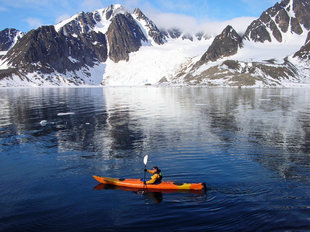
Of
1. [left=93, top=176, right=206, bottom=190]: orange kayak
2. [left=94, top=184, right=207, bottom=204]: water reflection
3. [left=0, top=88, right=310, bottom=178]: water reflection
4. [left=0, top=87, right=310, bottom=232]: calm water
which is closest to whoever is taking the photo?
[left=0, top=87, right=310, bottom=232]: calm water

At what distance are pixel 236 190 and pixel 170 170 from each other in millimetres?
5691

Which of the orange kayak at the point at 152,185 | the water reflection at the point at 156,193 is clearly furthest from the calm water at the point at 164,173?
the orange kayak at the point at 152,185

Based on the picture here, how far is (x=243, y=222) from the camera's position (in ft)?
47.6

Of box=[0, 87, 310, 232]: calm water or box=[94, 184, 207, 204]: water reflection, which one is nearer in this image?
box=[0, 87, 310, 232]: calm water

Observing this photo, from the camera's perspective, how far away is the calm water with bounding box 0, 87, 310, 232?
14750 mm

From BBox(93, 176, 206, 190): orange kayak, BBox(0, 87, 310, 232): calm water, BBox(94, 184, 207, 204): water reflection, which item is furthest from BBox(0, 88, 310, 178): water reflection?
BBox(94, 184, 207, 204): water reflection

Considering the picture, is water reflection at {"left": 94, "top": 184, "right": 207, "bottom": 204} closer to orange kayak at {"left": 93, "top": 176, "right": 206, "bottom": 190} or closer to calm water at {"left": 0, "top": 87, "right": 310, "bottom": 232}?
calm water at {"left": 0, "top": 87, "right": 310, "bottom": 232}

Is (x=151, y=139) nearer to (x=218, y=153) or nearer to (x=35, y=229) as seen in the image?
(x=218, y=153)

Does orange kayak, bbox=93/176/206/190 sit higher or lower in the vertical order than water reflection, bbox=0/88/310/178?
lower

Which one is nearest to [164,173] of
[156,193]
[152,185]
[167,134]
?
[152,185]

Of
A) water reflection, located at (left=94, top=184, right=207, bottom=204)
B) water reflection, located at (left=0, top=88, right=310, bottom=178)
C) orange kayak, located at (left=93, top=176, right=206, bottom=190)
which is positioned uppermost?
water reflection, located at (left=0, top=88, right=310, bottom=178)

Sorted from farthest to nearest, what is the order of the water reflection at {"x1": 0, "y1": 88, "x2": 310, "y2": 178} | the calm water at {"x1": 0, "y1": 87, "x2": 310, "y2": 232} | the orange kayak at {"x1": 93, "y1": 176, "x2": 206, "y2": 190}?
the water reflection at {"x1": 0, "y1": 88, "x2": 310, "y2": 178} → the orange kayak at {"x1": 93, "y1": 176, "x2": 206, "y2": 190} → the calm water at {"x1": 0, "y1": 87, "x2": 310, "y2": 232}

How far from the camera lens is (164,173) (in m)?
21.4

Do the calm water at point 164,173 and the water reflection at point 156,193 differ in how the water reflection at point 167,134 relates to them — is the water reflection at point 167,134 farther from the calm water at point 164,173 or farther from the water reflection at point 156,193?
the water reflection at point 156,193
